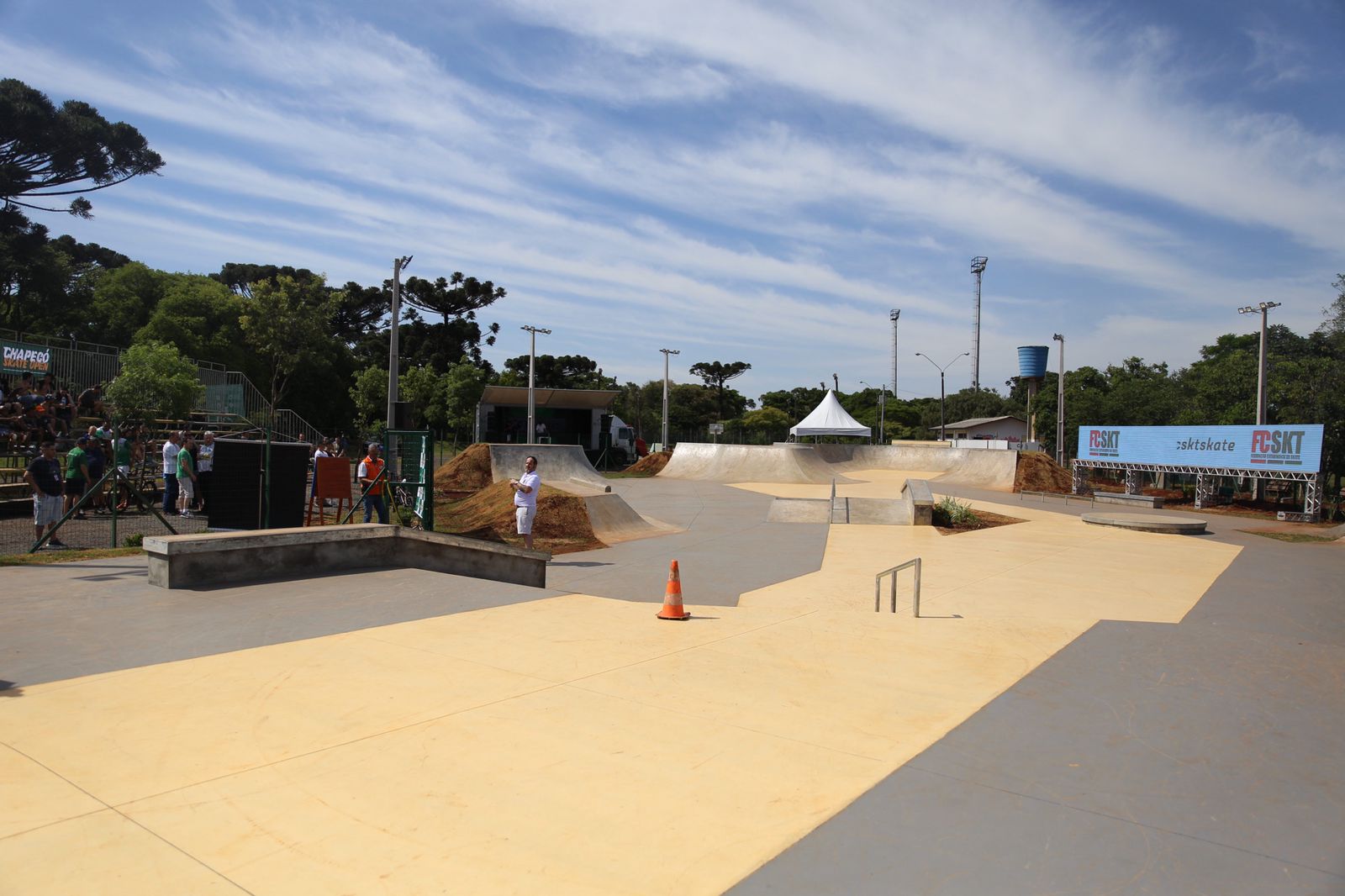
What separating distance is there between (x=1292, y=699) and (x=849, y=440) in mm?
77020

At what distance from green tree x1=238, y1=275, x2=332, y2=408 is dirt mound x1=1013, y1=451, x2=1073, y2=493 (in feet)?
129

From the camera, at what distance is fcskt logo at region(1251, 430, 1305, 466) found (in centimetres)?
2431

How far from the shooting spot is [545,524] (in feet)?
51.9

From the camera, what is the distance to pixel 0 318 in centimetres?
4447

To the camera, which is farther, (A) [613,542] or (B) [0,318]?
(B) [0,318]

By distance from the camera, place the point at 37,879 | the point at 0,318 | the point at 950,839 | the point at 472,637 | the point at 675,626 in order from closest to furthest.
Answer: the point at 37,879 → the point at 950,839 → the point at 472,637 → the point at 675,626 → the point at 0,318

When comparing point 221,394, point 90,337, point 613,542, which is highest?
point 90,337

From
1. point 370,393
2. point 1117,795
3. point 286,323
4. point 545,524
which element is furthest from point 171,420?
point 370,393

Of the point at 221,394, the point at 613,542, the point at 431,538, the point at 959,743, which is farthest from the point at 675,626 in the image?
the point at 221,394

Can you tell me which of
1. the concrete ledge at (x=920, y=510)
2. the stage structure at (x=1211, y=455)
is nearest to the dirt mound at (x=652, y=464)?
the stage structure at (x=1211, y=455)

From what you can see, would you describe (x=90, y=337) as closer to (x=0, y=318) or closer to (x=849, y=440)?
(x=0, y=318)

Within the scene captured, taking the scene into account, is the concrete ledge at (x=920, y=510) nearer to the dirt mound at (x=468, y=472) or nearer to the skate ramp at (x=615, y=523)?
the skate ramp at (x=615, y=523)

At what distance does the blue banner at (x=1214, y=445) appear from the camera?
24.2 metres

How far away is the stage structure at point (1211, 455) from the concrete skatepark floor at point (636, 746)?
19758 millimetres
